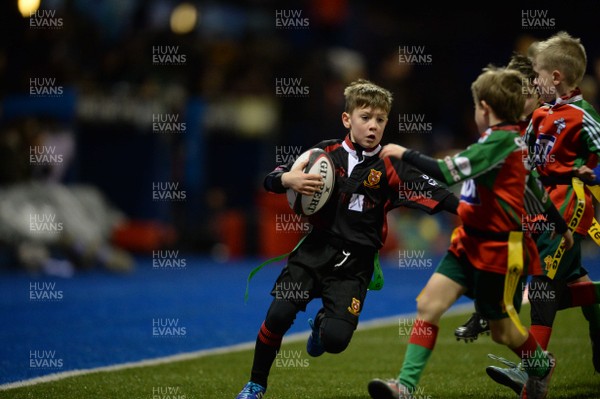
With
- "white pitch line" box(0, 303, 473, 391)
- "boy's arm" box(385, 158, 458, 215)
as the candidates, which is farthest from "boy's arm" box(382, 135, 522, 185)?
"white pitch line" box(0, 303, 473, 391)

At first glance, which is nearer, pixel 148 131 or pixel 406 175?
pixel 406 175

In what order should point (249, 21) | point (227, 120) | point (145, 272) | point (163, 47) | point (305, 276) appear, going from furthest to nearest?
1. point (249, 21)
2. point (227, 120)
3. point (163, 47)
4. point (145, 272)
5. point (305, 276)

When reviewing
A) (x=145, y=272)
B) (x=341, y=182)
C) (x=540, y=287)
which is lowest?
(x=145, y=272)

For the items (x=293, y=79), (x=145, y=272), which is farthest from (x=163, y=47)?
(x=145, y=272)

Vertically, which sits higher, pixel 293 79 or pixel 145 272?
pixel 293 79

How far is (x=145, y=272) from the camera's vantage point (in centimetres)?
1496

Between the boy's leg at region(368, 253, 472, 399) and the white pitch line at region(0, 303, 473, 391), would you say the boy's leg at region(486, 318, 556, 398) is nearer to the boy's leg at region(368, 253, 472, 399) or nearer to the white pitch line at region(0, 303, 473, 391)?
the boy's leg at region(368, 253, 472, 399)

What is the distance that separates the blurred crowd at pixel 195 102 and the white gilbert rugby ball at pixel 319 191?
362 inches

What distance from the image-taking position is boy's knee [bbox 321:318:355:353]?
553 cm

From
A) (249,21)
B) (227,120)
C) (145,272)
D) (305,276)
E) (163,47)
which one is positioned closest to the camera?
(305,276)

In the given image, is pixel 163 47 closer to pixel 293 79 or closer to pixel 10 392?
pixel 293 79

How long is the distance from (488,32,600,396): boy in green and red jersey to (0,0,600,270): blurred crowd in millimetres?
9363

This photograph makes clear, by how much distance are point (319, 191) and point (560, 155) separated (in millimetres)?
1686

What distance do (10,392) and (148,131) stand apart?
12.1 meters
